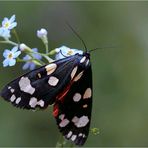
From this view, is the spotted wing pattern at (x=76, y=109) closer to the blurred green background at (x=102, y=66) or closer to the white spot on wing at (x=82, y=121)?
the white spot on wing at (x=82, y=121)

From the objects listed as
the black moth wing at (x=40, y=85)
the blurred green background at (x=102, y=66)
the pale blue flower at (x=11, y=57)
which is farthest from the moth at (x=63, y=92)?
the blurred green background at (x=102, y=66)

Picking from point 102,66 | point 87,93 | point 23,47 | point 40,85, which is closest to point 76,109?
point 87,93

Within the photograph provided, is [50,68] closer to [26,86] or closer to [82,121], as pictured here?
[26,86]

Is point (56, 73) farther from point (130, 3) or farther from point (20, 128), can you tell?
point (130, 3)

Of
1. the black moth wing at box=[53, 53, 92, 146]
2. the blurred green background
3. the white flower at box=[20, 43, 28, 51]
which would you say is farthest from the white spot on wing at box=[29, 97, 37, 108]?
the blurred green background

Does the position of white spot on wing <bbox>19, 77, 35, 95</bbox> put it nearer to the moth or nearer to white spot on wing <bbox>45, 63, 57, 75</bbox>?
the moth

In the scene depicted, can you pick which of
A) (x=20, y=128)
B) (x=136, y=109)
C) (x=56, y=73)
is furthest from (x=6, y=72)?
(x=56, y=73)
